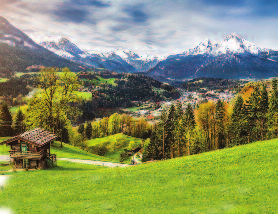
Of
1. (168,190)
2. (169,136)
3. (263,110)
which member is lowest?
(169,136)

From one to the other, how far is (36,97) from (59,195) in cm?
3993

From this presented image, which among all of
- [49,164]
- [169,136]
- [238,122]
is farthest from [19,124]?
[238,122]

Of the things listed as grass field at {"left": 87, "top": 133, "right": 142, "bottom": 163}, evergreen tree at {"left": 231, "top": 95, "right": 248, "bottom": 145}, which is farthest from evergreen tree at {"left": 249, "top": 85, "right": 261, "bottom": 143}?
grass field at {"left": 87, "top": 133, "right": 142, "bottom": 163}

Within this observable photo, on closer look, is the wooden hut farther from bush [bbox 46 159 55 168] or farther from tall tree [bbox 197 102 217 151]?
tall tree [bbox 197 102 217 151]

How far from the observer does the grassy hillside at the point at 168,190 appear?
60.1 ft

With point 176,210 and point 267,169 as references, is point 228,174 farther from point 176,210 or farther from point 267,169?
point 176,210

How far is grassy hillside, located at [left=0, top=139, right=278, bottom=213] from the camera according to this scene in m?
18.3

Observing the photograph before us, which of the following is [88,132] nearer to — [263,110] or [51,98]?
[51,98]

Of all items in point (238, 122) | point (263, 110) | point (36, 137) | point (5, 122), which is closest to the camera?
point (36, 137)

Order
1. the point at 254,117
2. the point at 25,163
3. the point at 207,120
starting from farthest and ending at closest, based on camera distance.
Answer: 1. the point at 207,120
2. the point at 254,117
3. the point at 25,163

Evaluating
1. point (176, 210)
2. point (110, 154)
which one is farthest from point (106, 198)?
point (110, 154)

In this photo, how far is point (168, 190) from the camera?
A: 898 inches

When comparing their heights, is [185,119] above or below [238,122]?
above

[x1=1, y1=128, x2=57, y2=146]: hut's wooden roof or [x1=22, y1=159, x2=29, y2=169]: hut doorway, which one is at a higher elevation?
[x1=1, y1=128, x2=57, y2=146]: hut's wooden roof
